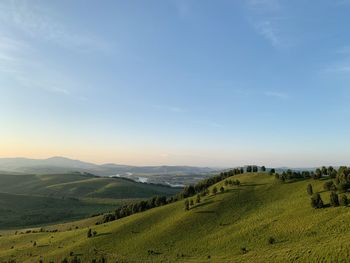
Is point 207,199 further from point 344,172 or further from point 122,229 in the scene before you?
point 344,172

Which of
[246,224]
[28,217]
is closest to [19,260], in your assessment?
[246,224]

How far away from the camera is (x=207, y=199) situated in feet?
332

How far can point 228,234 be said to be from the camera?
230ft

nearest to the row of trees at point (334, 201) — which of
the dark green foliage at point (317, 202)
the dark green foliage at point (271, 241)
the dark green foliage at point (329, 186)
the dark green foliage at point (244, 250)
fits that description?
the dark green foliage at point (317, 202)

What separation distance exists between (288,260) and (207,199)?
55.3 metres

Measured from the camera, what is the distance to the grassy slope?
52500 mm

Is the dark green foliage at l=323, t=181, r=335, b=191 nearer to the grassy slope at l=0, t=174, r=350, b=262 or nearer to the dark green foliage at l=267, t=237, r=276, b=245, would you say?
the grassy slope at l=0, t=174, r=350, b=262

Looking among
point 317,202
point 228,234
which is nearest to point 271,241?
point 228,234

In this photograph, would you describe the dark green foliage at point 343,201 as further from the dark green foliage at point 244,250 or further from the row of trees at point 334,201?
the dark green foliage at point 244,250

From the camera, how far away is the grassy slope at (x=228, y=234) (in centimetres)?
5250

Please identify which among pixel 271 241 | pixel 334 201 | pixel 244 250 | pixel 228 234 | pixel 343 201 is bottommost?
pixel 244 250

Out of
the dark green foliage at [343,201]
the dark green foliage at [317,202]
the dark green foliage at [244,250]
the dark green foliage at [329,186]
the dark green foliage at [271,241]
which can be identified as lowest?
the dark green foliage at [244,250]

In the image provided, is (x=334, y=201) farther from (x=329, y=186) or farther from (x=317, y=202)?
(x=329, y=186)

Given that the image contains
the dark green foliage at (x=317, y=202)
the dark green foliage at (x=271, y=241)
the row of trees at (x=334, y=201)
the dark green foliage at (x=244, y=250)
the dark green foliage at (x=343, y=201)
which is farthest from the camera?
the dark green foliage at (x=317, y=202)
